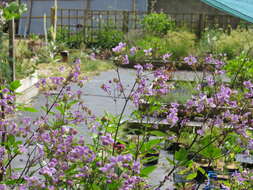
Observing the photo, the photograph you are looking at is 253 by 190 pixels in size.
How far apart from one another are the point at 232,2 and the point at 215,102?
725 mm

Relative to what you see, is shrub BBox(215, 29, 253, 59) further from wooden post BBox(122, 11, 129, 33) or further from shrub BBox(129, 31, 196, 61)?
wooden post BBox(122, 11, 129, 33)

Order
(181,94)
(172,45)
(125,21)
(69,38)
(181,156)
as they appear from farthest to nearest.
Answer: (125,21) → (69,38) → (172,45) → (181,94) → (181,156)

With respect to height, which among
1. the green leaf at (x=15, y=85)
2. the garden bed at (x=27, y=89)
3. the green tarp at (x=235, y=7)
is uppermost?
the green tarp at (x=235, y=7)

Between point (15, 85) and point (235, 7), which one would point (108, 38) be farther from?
point (15, 85)

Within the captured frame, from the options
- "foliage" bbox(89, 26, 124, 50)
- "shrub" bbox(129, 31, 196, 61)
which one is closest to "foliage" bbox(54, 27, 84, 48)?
"foliage" bbox(89, 26, 124, 50)

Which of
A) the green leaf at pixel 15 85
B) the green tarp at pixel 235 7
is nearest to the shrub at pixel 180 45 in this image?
the green tarp at pixel 235 7

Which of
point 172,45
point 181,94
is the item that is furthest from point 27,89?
point 172,45

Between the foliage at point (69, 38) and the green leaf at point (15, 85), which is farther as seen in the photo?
the foliage at point (69, 38)

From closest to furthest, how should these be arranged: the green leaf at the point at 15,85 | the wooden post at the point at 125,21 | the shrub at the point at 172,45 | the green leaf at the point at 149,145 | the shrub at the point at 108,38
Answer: the green leaf at the point at 149,145 → the green leaf at the point at 15,85 → the shrub at the point at 172,45 → the shrub at the point at 108,38 → the wooden post at the point at 125,21

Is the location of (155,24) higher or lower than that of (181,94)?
higher

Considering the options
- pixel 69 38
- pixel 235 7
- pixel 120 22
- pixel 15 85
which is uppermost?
pixel 235 7

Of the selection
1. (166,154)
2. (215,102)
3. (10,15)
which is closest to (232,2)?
(215,102)

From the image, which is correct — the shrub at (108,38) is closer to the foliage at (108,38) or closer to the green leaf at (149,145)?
the foliage at (108,38)

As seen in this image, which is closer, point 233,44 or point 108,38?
point 233,44
